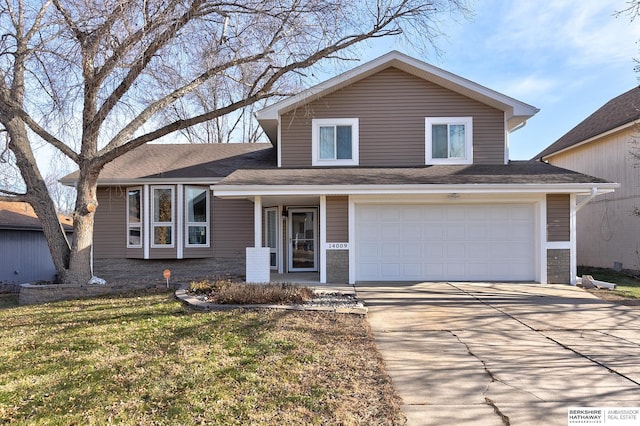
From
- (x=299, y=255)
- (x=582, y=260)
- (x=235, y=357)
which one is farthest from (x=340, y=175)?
(x=582, y=260)

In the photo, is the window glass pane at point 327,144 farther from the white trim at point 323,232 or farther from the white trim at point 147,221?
the white trim at point 147,221

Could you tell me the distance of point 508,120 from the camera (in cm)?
1324

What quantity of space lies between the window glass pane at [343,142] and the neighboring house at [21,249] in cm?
1231

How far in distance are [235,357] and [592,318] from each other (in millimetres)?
6631

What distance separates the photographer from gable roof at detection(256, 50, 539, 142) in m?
12.7

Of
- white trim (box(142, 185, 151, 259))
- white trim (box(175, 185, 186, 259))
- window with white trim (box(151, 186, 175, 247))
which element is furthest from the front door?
white trim (box(142, 185, 151, 259))

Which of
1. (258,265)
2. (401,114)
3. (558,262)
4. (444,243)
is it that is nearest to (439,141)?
(401,114)

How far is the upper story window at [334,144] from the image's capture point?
43.5ft

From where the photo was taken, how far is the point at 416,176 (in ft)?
38.8

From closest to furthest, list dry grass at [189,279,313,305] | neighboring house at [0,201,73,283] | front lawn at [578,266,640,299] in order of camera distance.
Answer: dry grass at [189,279,313,305]
front lawn at [578,266,640,299]
neighboring house at [0,201,73,283]

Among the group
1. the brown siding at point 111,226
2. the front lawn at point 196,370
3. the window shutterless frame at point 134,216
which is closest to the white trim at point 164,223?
the window shutterless frame at point 134,216

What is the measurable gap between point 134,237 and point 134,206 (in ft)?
3.40

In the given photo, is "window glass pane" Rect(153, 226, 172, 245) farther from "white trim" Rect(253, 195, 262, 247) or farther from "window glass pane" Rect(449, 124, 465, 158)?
"window glass pane" Rect(449, 124, 465, 158)

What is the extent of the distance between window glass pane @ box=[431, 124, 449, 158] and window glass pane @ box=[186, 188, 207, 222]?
7.51 meters
